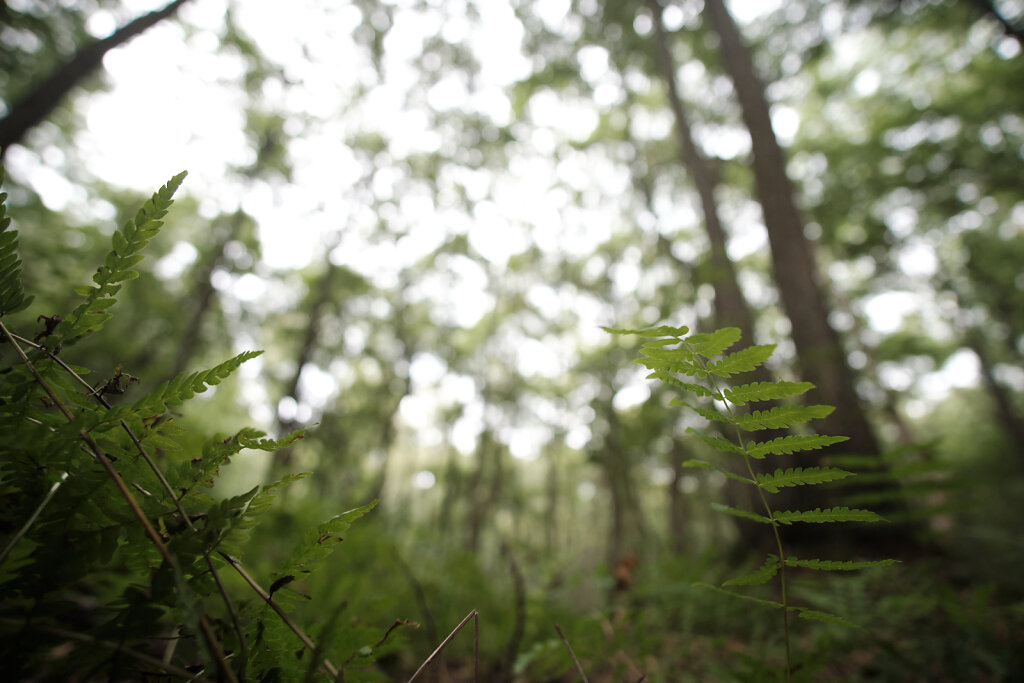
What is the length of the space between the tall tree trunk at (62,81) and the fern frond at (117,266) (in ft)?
17.5

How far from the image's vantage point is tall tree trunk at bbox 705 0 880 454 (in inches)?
148

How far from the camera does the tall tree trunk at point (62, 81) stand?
164 inches

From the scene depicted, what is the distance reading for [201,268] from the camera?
9461 millimetres

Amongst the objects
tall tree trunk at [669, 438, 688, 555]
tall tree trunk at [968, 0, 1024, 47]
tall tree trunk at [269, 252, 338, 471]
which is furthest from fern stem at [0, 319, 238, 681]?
tall tree trunk at [968, 0, 1024, 47]

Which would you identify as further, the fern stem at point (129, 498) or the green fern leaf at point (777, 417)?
the green fern leaf at point (777, 417)

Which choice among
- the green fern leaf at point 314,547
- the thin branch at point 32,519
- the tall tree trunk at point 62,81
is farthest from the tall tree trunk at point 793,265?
the tall tree trunk at point 62,81

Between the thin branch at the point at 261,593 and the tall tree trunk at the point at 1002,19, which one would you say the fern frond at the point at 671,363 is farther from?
the tall tree trunk at the point at 1002,19

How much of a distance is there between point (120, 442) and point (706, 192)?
6.04 meters

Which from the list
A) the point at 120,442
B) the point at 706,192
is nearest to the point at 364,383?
the point at 706,192

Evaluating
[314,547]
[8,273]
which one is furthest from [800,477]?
[8,273]

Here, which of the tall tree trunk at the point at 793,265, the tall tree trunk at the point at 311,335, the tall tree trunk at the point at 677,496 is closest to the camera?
the tall tree trunk at the point at 793,265

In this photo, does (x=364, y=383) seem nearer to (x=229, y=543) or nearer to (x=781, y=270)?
(x=781, y=270)

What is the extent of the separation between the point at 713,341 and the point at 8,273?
127cm

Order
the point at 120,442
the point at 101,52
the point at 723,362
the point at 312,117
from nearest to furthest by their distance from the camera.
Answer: the point at 120,442 → the point at 723,362 → the point at 101,52 → the point at 312,117
